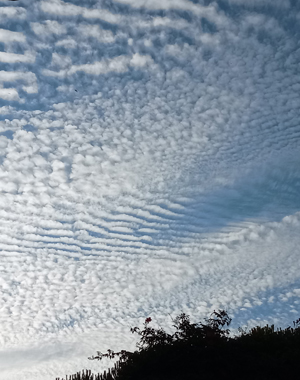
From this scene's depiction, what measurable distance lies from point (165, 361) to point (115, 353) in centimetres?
229

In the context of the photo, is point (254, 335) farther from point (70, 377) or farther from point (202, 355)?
point (70, 377)

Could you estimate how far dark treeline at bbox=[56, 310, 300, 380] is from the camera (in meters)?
8.98

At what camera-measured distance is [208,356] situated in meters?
9.46

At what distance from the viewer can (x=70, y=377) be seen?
40.0 feet

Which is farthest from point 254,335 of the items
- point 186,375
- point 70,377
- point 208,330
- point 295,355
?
point 70,377

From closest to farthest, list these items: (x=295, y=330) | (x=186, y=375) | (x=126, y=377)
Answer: (x=186, y=375)
(x=126, y=377)
(x=295, y=330)

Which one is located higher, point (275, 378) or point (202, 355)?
point (202, 355)

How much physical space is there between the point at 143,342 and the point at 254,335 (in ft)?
12.7

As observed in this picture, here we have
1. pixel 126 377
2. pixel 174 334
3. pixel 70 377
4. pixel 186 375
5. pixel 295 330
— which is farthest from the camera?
pixel 295 330

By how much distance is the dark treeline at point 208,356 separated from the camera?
354 inches

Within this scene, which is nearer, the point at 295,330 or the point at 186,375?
the point at 186,375

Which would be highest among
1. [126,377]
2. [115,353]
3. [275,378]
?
[115,353]

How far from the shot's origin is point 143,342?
1143cm

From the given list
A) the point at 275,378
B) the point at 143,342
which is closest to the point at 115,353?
the point at 143,342
